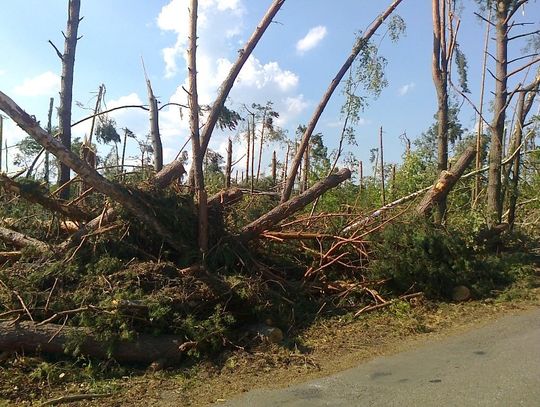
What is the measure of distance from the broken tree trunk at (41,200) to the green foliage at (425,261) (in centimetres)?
426

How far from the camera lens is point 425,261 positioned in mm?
7633

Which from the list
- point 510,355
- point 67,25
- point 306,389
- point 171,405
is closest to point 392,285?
point 510,355

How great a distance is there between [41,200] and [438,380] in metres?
5.38

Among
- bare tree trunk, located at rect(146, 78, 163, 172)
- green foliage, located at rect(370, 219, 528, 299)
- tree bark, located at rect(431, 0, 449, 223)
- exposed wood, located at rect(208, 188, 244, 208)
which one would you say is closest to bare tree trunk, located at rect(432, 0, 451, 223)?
tree bark, located at rect(431, 0, 449, 223)

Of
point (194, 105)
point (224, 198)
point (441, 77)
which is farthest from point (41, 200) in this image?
point (441, 77)

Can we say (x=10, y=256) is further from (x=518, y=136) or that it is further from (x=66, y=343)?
(x=518, y=136)

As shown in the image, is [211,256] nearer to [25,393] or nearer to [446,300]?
[25,393]

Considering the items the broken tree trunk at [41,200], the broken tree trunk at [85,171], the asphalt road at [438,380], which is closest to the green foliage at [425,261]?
the asphalt road at [438,380]

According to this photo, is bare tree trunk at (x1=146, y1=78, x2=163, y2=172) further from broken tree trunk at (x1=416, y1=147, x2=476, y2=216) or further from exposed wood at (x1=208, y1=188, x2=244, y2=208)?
broken tree trunk at (x1=416, y1=147, x2=476, y2=216)

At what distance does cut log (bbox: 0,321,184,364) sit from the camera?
5426mm

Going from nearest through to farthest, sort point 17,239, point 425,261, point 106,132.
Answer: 1. point 17,239
2. point 425,261
3. point 106,132

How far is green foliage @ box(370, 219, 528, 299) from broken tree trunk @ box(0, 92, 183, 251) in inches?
117

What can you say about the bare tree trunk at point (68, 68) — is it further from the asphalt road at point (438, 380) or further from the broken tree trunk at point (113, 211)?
the asphalt road at point (438, 380)

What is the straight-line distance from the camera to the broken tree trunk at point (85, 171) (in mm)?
6094
